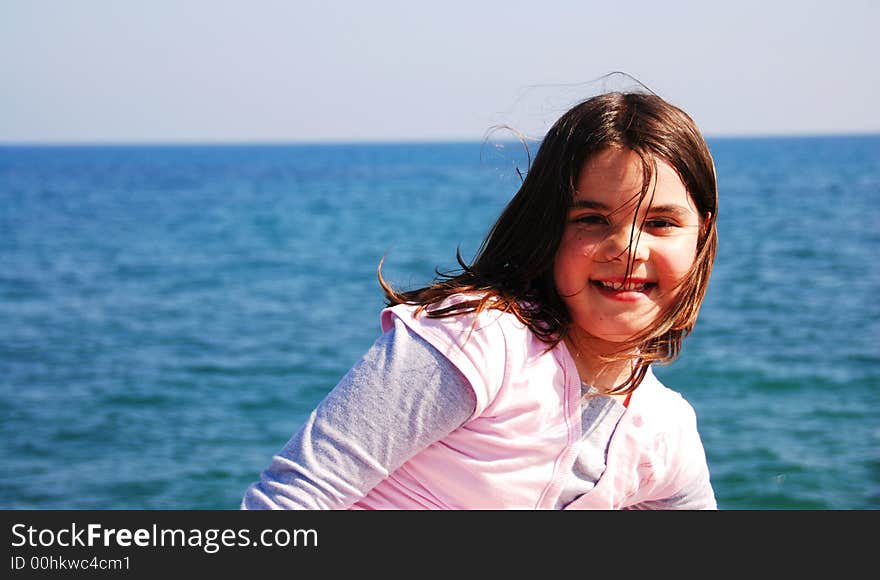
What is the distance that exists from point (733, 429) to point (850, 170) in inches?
2004

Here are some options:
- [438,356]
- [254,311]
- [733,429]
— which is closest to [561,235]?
[438,356]

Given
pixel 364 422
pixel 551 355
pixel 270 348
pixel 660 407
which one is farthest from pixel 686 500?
pixel 270 348

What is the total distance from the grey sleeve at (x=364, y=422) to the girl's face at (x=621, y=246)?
336 millimetres

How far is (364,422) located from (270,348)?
1253 cm

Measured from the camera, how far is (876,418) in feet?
33.9

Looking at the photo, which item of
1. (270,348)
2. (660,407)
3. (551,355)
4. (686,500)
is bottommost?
(270,348)

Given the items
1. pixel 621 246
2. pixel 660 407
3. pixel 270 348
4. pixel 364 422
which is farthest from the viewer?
pixel 270 348

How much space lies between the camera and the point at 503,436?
192cm

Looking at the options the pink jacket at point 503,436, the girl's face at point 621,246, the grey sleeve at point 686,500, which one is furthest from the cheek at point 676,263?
the grey sleeve at point 686,500

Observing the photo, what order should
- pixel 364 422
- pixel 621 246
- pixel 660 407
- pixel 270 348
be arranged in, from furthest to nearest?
pixel 270 348, pixel 660 407, pixel 621 246, pixel 364 422

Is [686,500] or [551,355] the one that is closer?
[551,355]

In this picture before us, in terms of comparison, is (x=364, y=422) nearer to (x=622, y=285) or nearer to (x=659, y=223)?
(x=622, y=285)

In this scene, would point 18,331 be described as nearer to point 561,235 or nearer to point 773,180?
point 561,235

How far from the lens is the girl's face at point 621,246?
1.98 metres
